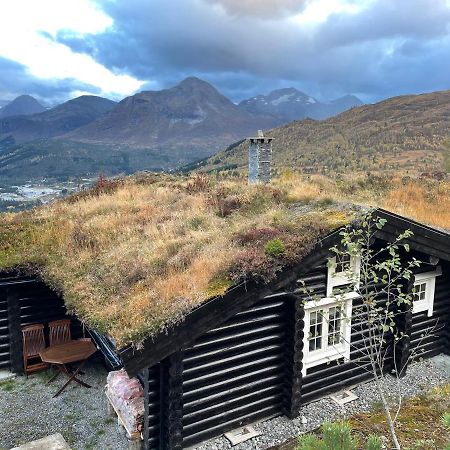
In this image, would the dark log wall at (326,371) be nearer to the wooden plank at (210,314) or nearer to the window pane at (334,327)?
the window pane at (334,327)

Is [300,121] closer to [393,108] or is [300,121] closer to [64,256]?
[393,108]

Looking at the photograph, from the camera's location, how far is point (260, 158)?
16938 mm

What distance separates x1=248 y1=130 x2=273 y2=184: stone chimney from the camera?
1672cm

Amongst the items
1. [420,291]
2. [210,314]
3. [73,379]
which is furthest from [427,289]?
[73,379]

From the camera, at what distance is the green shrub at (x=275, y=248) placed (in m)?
7.68

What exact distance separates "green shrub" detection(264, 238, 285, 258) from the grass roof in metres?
0.02

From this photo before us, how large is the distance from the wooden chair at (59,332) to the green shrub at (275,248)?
632 centimetres

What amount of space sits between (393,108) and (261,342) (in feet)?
312

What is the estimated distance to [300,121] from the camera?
97.6 m

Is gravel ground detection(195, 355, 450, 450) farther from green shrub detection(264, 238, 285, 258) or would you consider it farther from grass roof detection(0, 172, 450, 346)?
green shrub detection(264, 238, 285, 258)

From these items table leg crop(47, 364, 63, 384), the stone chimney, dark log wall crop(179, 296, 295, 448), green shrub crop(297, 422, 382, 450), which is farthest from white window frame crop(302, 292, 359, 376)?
the stone chimney

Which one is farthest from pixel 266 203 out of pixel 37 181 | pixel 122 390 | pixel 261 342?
pixel 37 181

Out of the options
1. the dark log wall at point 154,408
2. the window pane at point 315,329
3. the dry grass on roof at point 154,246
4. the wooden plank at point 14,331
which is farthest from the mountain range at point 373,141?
the dark log wall at point 154,408

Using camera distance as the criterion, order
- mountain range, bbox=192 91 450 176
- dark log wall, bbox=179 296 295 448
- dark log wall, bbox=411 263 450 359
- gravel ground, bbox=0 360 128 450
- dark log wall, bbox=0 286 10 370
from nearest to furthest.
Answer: dark log wall, bbox=179 296 295 448 < gravel ground, bbox=0 360 128 450 < dark log wall, bbox=0 286 10 370 < dark log wall, bbox=411 263 450 359 < mountain range, bbox=192 91 450 176
